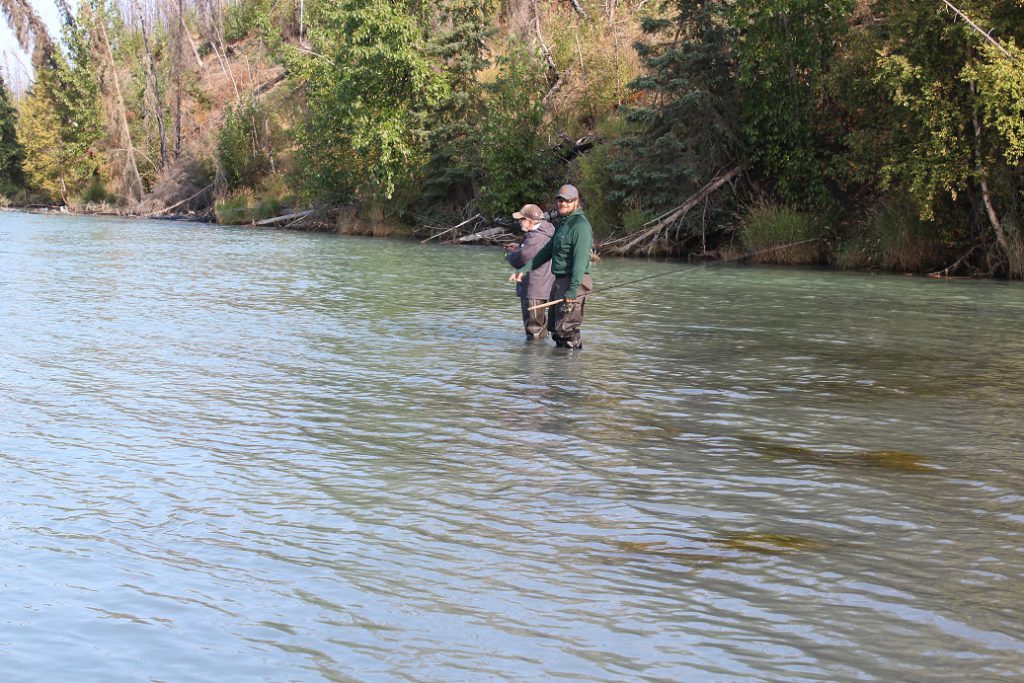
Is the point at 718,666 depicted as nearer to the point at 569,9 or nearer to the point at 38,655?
the point at 38,655

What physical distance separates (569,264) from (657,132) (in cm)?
2059

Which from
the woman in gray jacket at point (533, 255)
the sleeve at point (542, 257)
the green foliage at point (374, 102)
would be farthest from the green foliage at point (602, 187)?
the sleeve at point (542, 257)

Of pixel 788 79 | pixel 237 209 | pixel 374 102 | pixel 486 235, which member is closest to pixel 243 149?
pixel 237 209

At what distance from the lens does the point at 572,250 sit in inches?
522

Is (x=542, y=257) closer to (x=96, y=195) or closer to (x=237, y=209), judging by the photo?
(x=237, y=209)

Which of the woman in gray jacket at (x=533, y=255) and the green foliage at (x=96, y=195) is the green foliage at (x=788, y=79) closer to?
the woman in gray jacket at (x=533, y=255)

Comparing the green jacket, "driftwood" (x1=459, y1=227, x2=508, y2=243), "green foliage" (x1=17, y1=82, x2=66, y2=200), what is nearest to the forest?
"driftwood" (x1=459, y1=227, x2=508, y2=243)

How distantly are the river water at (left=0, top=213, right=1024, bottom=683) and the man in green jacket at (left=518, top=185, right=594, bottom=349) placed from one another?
0.44 metres

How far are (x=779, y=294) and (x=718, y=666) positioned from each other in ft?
58.6

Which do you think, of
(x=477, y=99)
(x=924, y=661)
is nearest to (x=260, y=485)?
(x=924, y=661)

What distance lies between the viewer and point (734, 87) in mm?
32750

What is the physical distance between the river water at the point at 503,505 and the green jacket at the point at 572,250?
96 cm

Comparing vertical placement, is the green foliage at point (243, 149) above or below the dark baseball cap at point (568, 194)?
above

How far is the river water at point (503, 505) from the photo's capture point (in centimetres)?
513
